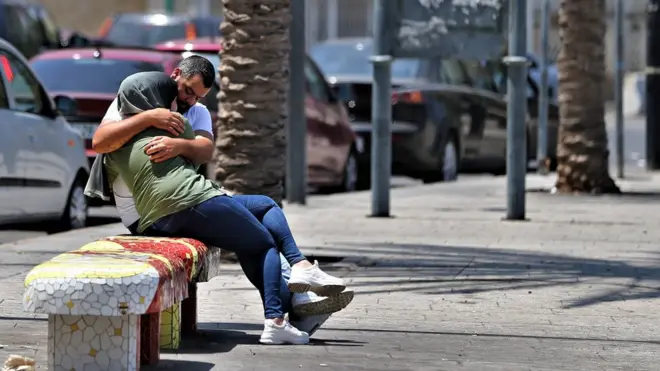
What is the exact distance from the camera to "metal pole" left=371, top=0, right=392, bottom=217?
13953 mm

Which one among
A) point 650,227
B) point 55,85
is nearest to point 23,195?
point 55,85

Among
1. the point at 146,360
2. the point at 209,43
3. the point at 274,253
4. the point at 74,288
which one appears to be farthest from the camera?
the point at 209,43

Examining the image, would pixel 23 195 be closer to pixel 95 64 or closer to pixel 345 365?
pixel 95 64

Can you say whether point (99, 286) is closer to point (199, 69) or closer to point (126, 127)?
point (126, 127)

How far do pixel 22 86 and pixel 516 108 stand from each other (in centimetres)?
390

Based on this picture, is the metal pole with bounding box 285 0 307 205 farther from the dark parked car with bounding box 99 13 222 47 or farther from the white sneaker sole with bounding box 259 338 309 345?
the dark parked car with bounding box 99 13 222 47

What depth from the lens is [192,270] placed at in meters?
7.21

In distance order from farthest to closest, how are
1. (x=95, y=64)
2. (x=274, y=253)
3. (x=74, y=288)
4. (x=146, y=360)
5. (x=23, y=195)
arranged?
(x=95, y=64)
(x=23, y=195)
(x=274, y=253)
(x=146, y=360)
(x=74, y=288)

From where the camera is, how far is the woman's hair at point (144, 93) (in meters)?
7.54

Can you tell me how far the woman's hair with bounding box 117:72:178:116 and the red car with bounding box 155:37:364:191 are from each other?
30.3 ft

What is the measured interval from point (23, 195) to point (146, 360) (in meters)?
5.83

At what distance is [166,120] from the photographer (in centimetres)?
751

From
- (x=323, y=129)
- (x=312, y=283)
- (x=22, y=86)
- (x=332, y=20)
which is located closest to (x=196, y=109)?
(x=312, y=283)

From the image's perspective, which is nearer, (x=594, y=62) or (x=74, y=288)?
(x=74, y=288)
